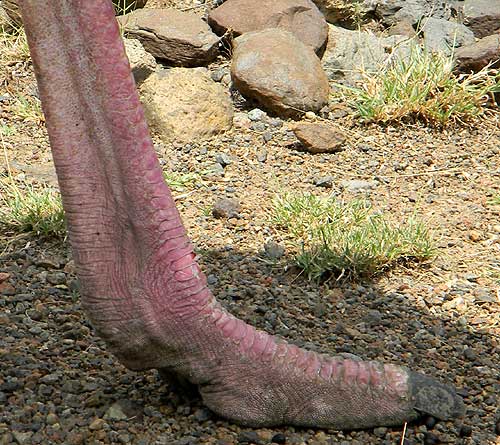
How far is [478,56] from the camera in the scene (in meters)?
7.62

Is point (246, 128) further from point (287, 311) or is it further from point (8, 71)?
point (287, 311)

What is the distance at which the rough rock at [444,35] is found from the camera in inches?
318

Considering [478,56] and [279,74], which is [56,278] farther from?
[478,56]

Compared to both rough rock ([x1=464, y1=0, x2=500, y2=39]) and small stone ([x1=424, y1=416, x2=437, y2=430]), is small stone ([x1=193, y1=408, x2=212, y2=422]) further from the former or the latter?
rough rock ([x1=464, y1=0, x2=500, y2=39])

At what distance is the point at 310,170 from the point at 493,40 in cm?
222

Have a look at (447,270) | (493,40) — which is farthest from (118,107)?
(493,40)

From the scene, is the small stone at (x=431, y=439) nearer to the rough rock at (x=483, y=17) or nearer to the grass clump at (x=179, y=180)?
the grass clump at (x=179, y=180)

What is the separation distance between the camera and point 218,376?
3.20 metres

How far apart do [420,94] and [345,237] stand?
232 centimetres

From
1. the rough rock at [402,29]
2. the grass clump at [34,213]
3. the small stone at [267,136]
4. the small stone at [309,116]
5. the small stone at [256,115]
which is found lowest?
the rough rock at [402,29]

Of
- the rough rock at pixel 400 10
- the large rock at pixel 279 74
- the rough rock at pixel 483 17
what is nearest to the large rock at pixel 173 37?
the large rock at pixel 279 74

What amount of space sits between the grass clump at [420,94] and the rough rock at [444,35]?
631 mm

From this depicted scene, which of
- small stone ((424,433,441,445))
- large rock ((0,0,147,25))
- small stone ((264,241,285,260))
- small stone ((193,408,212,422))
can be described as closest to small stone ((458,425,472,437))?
small stone ((424,433,441,445))

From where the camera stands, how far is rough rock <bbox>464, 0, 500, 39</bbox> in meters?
8.50
